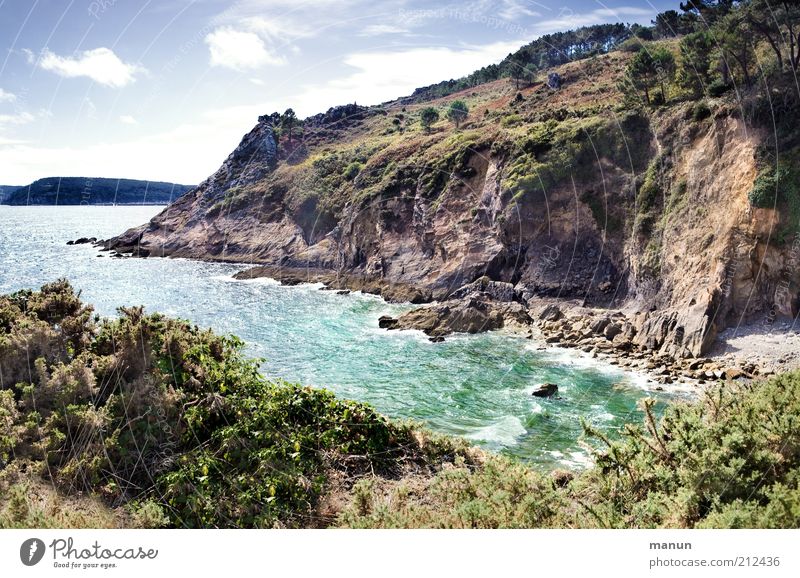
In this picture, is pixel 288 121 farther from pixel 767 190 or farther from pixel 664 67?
pixel 767 190

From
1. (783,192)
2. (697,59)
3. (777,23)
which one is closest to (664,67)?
(697,59)

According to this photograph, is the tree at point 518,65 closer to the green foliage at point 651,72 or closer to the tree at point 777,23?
the green foliage at point 651,72

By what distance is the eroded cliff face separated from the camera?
31.1 m

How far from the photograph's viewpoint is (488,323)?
126 ft

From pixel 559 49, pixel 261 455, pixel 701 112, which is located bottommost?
pixel 261 455

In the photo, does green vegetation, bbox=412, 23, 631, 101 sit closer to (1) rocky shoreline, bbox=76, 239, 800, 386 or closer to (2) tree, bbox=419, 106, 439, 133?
(2) tree, bbox=419, 106, 439, 133

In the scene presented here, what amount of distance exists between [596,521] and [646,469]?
1640 mm

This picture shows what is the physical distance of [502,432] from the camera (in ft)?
68.2

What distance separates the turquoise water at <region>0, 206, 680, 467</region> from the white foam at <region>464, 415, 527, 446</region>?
40 mm

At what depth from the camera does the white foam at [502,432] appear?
20047 millimetres

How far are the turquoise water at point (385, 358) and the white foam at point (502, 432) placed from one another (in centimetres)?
4

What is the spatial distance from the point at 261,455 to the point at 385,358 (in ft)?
73.4

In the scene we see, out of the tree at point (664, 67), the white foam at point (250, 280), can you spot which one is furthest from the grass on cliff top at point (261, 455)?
the white foam at point (250, 280)

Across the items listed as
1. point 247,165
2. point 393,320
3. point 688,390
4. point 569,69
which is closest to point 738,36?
point 688,390
